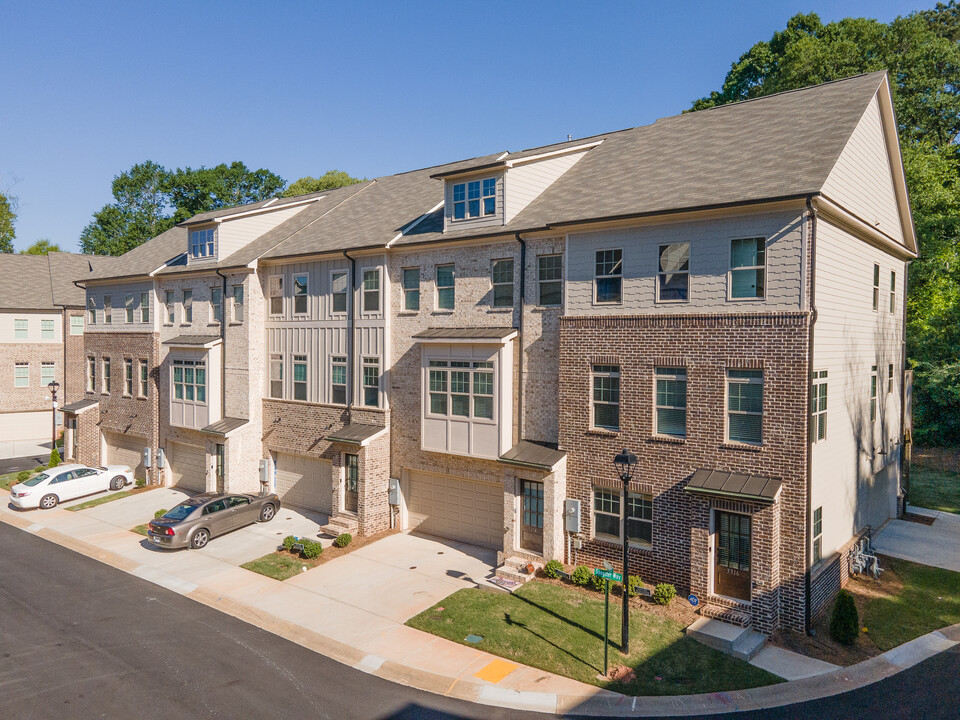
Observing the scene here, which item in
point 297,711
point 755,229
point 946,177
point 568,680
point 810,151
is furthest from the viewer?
point 946,177

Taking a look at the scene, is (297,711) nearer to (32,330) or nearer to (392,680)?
(392,680)

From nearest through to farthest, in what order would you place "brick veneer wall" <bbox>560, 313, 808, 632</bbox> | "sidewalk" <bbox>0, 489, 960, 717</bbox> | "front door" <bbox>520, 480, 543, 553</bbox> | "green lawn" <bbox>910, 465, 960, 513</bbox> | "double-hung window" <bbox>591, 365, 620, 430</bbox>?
"sidewalk" <bbox>0, 489, 960, 717</bbox> < "brick veneer wall" <bbox>560, 313, 808, 632</bbox> < "double-hung window" <bbox>591, 365, 620, 430</bbox> < "front door" <bbox>520, 480, 543, 553</bbox> < "green lawn" <bbox>910, 465, 960, 513</bbox>

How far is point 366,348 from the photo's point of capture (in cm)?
2431

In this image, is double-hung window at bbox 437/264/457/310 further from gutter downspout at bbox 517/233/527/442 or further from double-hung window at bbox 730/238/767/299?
double-hung window at bbox 730/238/767/299

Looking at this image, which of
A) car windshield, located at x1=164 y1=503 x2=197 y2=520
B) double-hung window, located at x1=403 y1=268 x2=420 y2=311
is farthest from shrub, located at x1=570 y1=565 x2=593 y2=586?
car windshield, located at x1=164 y1=503 x2=197 y2=520

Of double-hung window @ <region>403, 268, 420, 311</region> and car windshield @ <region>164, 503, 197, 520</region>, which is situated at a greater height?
double-hung window @ <region>403, 268, 420, 311</region>

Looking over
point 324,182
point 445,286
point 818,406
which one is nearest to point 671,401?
point 818,406

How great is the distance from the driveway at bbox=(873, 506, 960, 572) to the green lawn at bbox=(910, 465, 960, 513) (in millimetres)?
1588

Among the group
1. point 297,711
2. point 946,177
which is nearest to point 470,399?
point 297,711

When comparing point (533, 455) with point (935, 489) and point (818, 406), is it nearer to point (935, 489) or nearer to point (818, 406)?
point (818, 406)

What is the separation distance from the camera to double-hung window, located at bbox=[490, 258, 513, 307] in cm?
2088

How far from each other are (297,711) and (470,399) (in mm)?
10502

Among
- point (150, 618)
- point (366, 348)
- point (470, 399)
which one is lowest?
point (150, 618)

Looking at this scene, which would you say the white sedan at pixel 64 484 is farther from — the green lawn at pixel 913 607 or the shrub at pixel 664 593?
the green lawn at pixel 913 607
